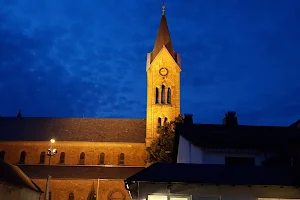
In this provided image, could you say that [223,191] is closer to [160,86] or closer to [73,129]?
[160,86]

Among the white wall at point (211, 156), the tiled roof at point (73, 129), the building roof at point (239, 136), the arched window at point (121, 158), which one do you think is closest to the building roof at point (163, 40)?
the tiled roof at point (73, 129)

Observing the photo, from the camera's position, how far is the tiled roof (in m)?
55.5

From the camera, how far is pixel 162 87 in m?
56.3

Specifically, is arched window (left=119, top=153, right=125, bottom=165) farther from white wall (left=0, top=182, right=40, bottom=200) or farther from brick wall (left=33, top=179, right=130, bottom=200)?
white wall (left=0, top=182, right=40, bottom=200)

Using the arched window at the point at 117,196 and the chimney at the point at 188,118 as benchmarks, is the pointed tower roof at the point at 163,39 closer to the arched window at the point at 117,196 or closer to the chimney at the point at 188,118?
the arched window at the point at 117,196

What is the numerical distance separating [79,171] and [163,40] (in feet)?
77.0

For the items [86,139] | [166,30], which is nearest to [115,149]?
[86,139]

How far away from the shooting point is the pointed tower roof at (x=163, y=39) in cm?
5819

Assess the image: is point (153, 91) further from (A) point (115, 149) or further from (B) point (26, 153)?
(B) point (26, 153)

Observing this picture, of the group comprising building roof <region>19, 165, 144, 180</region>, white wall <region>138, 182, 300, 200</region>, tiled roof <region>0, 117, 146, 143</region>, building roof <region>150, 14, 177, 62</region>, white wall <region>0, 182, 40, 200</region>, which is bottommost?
white wall <region>138, 182, 300, 200</region>

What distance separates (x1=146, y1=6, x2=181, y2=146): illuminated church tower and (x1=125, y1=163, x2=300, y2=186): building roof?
3380cm

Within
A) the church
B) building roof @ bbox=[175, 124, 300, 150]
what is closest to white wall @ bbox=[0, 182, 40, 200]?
the church

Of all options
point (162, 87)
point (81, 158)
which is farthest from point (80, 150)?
point (162, 87)

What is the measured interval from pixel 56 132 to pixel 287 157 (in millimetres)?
39478
